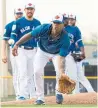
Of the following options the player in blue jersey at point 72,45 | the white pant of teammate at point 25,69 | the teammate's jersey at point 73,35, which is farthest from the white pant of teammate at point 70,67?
the white pant of teammate at point 25,69

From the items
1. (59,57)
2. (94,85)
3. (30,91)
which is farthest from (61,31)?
(94,85)

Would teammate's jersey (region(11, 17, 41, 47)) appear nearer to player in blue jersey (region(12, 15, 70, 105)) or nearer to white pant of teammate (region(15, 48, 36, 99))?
white pant of teammate (region(15, 48, 36, 99))

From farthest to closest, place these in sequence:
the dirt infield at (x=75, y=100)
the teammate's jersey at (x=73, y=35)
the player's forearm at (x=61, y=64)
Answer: the teammate's jersey at (x=73, y=35)
the dirt infield at (x=75, y=100)
the player's forearm at (x=61, y=64)

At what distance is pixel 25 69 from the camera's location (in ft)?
36.7

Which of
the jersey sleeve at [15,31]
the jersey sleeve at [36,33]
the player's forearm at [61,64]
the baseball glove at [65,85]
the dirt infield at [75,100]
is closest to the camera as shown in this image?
the jersey sleeve at [36,33]

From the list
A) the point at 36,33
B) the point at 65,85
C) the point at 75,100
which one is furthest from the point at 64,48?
the point at 75,100

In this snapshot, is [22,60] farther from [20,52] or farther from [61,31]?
[61,31]

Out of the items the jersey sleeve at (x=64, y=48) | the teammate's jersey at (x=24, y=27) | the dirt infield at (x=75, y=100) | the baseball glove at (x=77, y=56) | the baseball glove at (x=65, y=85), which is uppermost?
the teammate's jersey at (x=24, y=27)

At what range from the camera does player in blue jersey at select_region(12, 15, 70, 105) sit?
9359 millimetres

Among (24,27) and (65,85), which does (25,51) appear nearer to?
(24,27)

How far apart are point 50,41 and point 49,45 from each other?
0.47 feet

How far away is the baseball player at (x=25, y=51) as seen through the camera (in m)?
11.2

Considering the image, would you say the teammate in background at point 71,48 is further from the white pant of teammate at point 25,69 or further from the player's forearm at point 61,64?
the player's forearm at point 61,64

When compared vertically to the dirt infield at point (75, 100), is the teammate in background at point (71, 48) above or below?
above
